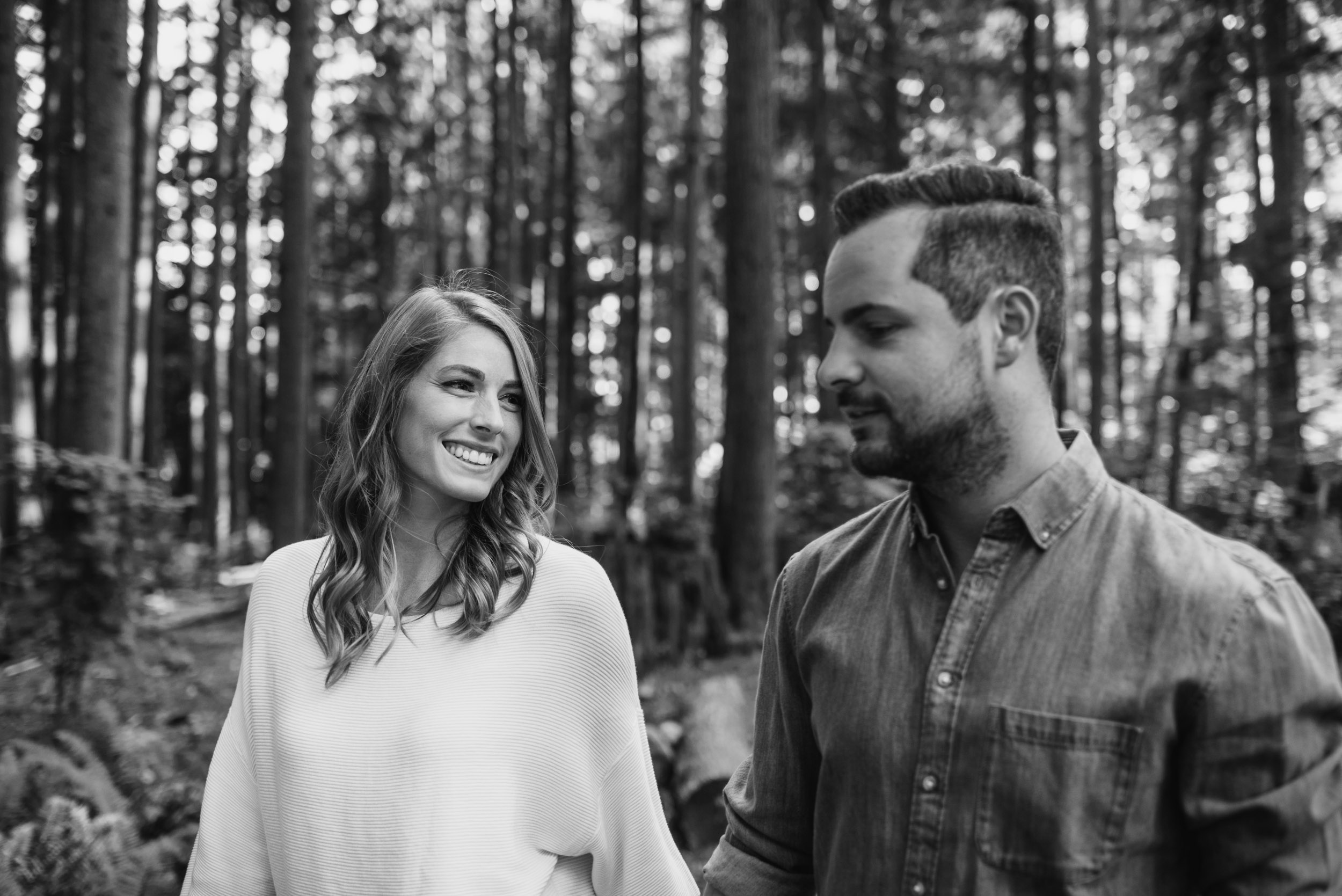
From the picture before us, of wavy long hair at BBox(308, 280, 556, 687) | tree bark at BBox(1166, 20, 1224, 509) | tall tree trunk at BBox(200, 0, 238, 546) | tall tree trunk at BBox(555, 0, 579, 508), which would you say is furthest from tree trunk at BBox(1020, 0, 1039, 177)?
wavy long hair at BBox(308, 280, 556, 687)

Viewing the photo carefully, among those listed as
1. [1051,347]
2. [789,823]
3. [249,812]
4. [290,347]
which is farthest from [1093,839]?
[290,347]

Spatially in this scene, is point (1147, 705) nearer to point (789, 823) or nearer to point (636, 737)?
point (789, 823)

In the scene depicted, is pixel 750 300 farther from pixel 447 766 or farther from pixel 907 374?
pixel 907 374

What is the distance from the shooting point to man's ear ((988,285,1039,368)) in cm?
209

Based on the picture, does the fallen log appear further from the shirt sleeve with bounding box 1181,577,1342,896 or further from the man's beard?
the shirt sleeve with bounding box 1181,577,1342,896

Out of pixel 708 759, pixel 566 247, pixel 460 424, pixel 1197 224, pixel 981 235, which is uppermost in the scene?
pixel 1197 224

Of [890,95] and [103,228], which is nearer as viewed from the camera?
[103,228]

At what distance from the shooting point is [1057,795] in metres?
1.84

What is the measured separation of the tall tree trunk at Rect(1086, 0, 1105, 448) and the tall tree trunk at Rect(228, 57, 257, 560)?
46.9 feet

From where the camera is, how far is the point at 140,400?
64.3 ft

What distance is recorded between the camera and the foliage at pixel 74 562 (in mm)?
8227

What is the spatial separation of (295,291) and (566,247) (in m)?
8.54

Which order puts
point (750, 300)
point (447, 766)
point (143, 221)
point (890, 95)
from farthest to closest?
point (890, 95) < point (143, 221) < point (750, 300) < point (447, 766)

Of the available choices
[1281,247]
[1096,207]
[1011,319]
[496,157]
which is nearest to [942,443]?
[1011,319]
